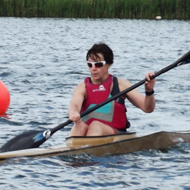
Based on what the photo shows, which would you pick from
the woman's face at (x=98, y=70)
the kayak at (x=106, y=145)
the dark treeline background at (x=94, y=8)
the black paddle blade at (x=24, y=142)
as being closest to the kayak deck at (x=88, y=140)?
the kayak at (x=106, y=145)

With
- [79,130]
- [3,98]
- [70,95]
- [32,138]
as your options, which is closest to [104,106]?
[79,130]

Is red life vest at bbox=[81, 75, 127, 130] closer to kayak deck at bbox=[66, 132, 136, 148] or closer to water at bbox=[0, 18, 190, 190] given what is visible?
kayak deck at bbox=[66, 132, 136, 148]

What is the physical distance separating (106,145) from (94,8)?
2540 cm

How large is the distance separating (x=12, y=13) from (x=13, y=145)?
25532mm

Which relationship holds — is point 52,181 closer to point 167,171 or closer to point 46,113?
point 167,171

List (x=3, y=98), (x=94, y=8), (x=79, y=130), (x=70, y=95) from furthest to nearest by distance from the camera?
(x=94, y=8)
(x=70, y=95)
(x=3, y=98)
(x=79, y=130)

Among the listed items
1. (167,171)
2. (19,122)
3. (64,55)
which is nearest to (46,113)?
(19,122)

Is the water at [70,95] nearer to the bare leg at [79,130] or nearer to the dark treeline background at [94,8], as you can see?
the bare leg at [79,130]

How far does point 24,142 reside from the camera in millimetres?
7406

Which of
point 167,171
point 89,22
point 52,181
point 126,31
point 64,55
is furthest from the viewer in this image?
point 89,22

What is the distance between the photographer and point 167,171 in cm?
673

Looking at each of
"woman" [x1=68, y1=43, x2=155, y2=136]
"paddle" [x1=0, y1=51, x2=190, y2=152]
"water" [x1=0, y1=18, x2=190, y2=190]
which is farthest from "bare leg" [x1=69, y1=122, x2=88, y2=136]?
"water" [x1=0, y1=18, x2=190, y2=190]

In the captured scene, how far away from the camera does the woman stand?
719cm

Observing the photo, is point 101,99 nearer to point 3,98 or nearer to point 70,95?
point 3,98
